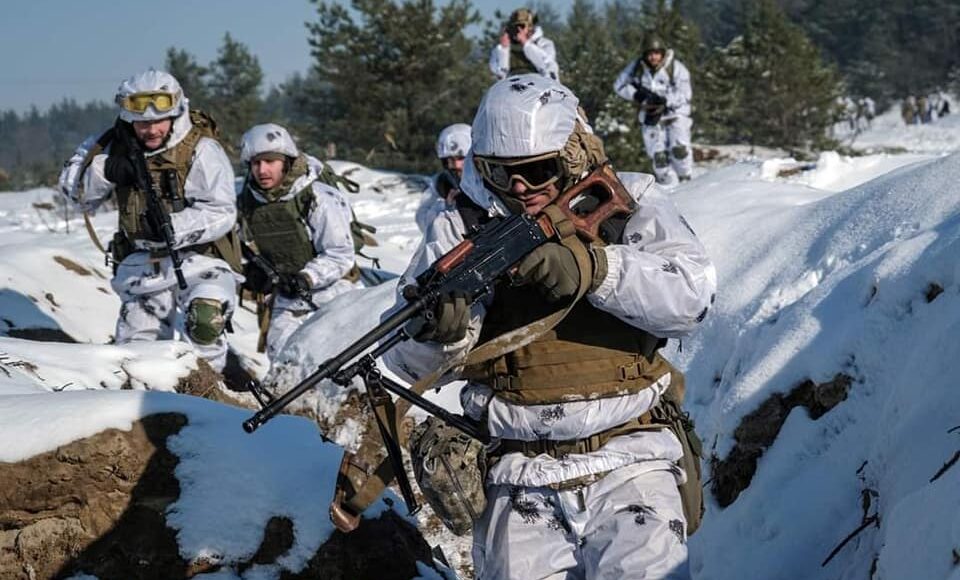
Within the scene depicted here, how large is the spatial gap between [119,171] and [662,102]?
280 inches

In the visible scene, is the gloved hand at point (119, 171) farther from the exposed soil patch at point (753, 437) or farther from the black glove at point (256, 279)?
the exposed soil patch at point (753, 437)

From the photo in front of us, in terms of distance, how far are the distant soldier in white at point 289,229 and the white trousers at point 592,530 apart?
4.35 meters

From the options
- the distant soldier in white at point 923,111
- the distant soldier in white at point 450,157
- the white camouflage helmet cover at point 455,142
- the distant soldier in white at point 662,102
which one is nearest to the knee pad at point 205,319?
the distant soldier in white at point 450,157

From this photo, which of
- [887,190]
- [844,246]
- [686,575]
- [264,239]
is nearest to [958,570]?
[686,575]

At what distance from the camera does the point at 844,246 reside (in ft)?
18.7

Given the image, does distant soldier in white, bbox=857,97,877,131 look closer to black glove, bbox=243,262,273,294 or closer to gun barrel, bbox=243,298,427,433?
black glove, bbox=243,262,273,294

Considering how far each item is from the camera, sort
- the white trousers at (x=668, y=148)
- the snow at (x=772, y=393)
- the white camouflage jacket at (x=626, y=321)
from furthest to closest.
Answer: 1. the white trousers at (x=668, y=148)
2. the snow at (x=772, y=393)
3. the white camouflage jacket at (x=626, y=321)

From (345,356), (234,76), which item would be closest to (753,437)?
(345,356)

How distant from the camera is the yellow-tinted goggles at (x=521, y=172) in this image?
2.96m

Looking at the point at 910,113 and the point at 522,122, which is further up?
the point at 522,122

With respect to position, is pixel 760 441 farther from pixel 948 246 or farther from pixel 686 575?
pixel 686 575

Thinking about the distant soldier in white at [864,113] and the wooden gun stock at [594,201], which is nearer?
Answer: the wooden gun stock at [594,201]

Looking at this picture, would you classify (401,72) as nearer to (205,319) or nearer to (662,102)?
(662,102)

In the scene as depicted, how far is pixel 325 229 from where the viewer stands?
7215mm
